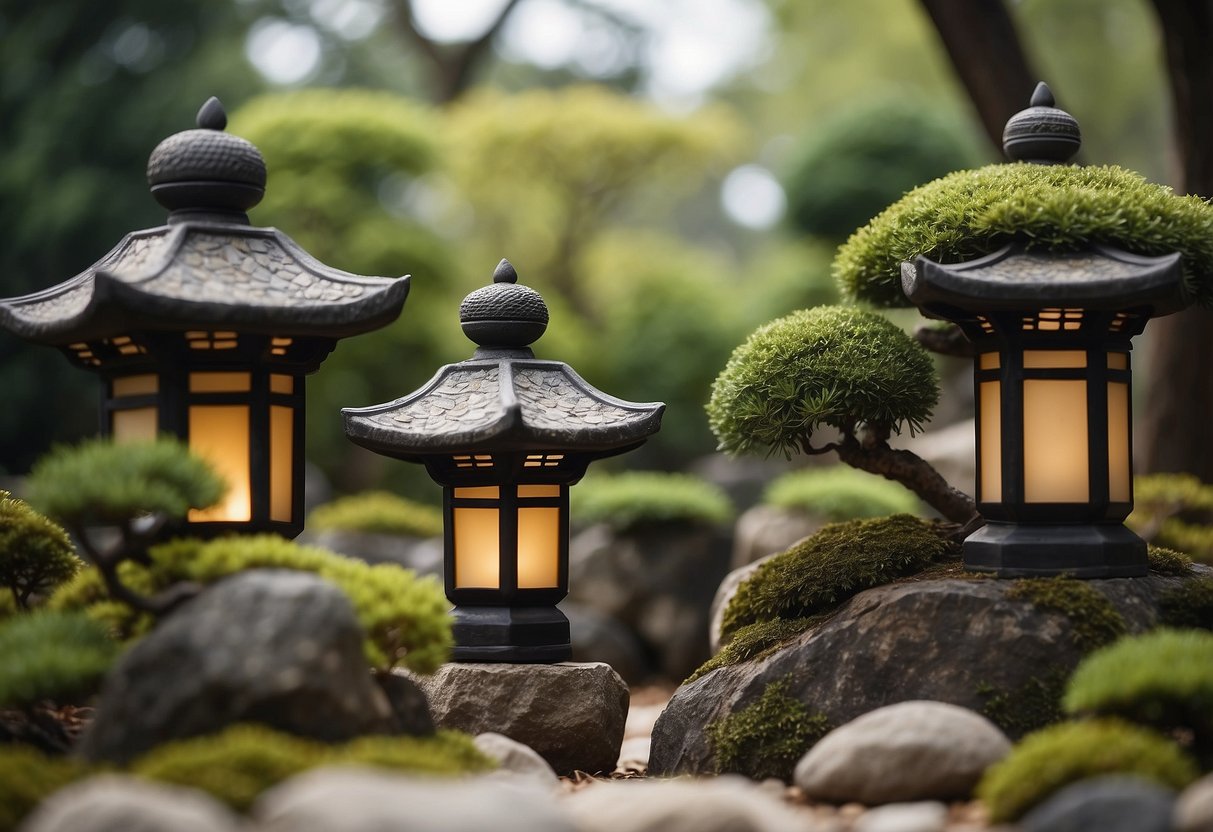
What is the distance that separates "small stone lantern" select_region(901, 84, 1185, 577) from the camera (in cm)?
569

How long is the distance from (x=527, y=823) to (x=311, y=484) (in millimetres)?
12734

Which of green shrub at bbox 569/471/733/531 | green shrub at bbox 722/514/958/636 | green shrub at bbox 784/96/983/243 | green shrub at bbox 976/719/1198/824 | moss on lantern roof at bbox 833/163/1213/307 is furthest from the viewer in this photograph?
green shrub at bbox 784/96/983/243

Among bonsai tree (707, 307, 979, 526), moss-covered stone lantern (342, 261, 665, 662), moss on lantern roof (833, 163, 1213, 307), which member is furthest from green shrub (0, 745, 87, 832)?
moss on lantern roof (833, 163, 1213, 307)

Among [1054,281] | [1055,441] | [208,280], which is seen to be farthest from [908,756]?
[208,280]

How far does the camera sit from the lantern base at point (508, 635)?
6238 mm

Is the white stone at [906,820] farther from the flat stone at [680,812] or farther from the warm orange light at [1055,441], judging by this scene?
Result: the warm orange light at [1055,441]

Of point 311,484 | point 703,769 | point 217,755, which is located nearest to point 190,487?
point 217,755

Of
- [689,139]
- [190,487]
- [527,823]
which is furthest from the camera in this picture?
[689,139]

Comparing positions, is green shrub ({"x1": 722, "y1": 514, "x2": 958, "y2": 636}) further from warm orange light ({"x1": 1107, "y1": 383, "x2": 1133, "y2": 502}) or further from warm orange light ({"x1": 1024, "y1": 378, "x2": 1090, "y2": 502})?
warm orange light ({"x1": 1107, "y1": 383, "x2": 1133, "y2": 502})

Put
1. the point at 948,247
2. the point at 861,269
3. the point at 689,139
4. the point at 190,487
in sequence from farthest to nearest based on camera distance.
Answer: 1. the point at 689,139
2. the point at 861,269
3. the point at 948,247
4. the point at 190,487

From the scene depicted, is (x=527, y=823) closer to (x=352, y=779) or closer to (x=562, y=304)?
A: (x=352, y=779)

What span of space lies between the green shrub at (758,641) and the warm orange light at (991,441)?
3.46 feet

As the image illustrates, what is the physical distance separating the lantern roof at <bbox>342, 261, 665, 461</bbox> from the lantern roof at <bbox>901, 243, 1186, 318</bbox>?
1.52 metres

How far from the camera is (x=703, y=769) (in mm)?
5773
